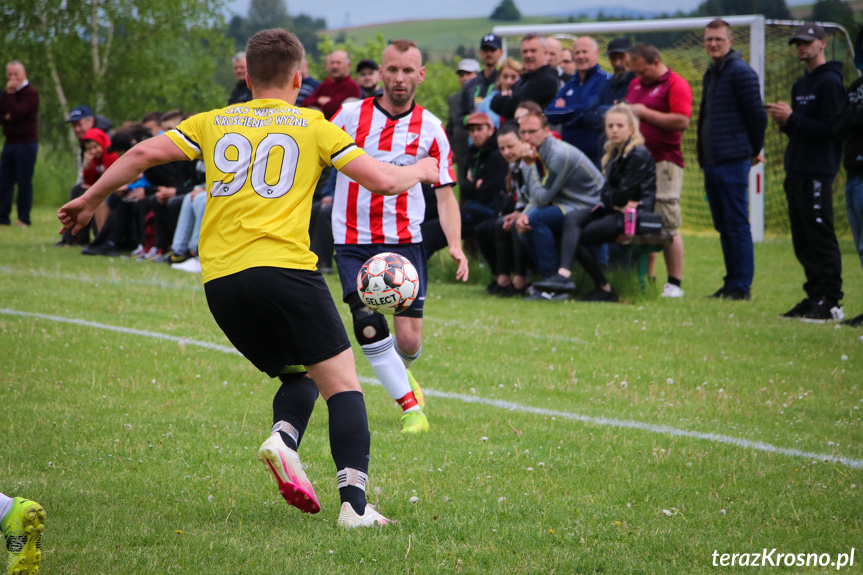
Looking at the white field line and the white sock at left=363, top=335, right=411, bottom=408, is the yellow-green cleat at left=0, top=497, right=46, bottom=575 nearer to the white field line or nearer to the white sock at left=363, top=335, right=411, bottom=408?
the white sock at left=363, top=335, right=411, bottom=408

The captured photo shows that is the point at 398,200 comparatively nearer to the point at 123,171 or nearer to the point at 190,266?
the point at 123,171

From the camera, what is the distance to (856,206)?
8711 mm

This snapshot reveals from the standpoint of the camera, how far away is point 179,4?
25.9 meters

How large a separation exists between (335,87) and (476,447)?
9182 millimetres

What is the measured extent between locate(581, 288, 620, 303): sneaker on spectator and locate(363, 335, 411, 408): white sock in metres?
5.60

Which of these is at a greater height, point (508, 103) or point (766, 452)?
point (508, 103)

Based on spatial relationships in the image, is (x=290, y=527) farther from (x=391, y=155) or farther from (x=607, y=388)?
(x=607, y=388)

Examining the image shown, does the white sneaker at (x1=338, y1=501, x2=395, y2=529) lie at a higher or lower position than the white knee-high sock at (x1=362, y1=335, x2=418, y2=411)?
lower

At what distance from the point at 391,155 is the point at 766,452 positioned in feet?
9.17

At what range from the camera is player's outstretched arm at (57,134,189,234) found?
3.70 m

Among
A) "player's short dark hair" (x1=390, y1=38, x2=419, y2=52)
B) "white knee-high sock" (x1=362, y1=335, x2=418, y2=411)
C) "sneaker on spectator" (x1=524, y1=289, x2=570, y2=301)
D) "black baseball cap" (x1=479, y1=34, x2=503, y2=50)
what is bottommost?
"sneaker on spectator" (x1=524, y1=289, x2=570, y2=301)

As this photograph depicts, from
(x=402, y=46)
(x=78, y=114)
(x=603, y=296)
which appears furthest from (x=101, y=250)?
(x=402, y=46)

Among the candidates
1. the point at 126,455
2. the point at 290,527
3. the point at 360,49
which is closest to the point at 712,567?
the point at 290,527

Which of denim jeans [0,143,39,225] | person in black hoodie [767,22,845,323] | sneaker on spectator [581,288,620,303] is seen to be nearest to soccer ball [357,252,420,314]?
person in black hoodie [767,22,845,323]
